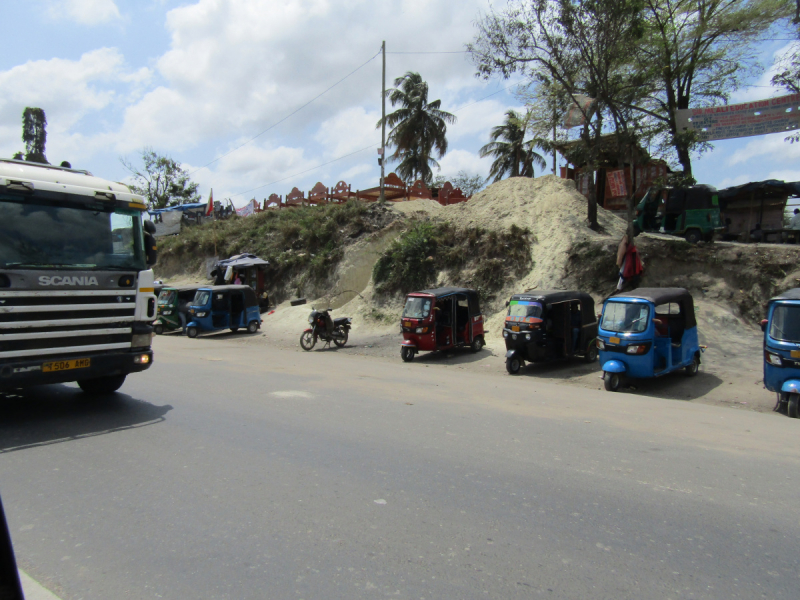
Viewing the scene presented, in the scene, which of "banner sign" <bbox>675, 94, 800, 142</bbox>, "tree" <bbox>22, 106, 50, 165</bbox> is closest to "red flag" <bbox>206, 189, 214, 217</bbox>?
"tree" <bbox>22, 106, 50, 165</bbox>

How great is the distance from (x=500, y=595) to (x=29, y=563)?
3.03 m

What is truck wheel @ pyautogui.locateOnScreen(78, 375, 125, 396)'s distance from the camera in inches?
321

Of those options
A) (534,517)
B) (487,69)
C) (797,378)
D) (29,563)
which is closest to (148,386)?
(29,563)

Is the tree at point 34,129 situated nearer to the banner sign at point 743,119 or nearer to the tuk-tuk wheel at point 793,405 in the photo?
the banner sign at point 743,119

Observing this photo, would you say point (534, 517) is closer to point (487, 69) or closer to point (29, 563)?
point (29, 563)

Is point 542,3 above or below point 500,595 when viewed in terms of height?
above

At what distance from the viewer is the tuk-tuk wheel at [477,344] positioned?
16844 millimetres

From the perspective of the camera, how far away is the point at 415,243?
927 inches

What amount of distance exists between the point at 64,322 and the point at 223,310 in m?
15.9

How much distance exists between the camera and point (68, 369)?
21.9 ft

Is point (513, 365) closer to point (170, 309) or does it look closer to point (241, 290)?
point (241, 290)

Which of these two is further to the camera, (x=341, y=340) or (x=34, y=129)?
(x=34, y=129)

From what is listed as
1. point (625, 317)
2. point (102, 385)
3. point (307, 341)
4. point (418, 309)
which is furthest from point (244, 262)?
point (625, 317)

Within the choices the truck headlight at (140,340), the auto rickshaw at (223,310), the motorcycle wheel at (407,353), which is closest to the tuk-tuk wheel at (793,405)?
the motorcycle wheel at (407,353)
